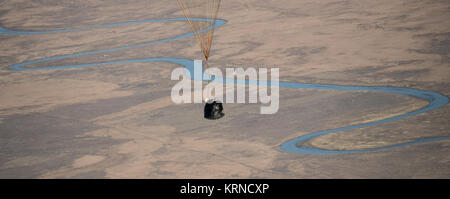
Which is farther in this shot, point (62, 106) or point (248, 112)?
point (62, 106)

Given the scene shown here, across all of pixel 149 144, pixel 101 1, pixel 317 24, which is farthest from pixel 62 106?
pixel 101 1

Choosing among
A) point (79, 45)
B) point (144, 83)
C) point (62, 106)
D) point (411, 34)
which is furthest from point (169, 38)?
point (411, 34)

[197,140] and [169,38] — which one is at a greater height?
[169,38]

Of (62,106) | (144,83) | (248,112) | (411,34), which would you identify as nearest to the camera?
(248,112)

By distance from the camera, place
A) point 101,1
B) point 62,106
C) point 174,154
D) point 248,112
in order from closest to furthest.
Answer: point 174,154
point 248,112
point 62,106
point 101,1

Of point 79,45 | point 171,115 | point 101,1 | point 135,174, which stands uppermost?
point 101,1

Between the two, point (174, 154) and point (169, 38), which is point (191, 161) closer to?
point (174, 154)

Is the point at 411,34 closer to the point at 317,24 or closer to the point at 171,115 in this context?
the point at 317,24
